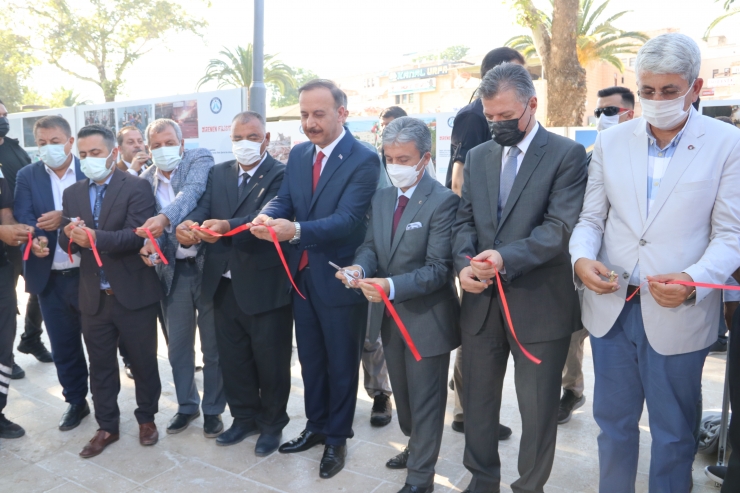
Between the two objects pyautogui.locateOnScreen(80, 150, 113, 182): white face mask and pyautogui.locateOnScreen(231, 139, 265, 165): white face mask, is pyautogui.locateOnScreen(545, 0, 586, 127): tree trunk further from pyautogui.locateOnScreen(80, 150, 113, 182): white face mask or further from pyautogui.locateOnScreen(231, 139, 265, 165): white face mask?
pyautogui.locateOnScreen(80, 150, 113, 182): white face mask

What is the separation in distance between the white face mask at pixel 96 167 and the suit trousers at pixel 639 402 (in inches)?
121

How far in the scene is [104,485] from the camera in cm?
343

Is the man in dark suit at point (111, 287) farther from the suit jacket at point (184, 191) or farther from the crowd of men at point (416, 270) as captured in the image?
the suit jacket at point (184, 191)

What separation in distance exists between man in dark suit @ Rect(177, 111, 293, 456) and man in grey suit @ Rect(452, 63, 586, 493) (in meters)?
1.34

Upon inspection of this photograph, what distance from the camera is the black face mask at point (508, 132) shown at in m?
2.75

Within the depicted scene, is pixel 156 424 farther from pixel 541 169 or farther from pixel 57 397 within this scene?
pixel 541 169

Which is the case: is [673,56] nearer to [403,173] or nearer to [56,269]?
[403,173]

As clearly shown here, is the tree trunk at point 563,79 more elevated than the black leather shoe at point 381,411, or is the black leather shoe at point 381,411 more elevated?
the tree trunk at point 563,79

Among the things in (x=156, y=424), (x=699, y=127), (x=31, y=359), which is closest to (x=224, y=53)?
(x=31, y=359)

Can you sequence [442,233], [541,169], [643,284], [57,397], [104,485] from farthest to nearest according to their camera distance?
[57,397] < [104,485] < [442,233] < [541,169] < [643,284]

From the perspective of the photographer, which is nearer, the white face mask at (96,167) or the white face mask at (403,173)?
the white face mask at (403,173)

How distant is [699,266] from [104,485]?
324 centimetres

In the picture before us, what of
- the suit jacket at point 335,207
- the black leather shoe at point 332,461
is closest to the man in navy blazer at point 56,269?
the suit jacket at point 335,207

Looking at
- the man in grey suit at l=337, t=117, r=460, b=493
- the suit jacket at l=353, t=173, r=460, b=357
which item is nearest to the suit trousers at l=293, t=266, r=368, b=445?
the man in grey suit at l=337, t=117, r=460, b=493
